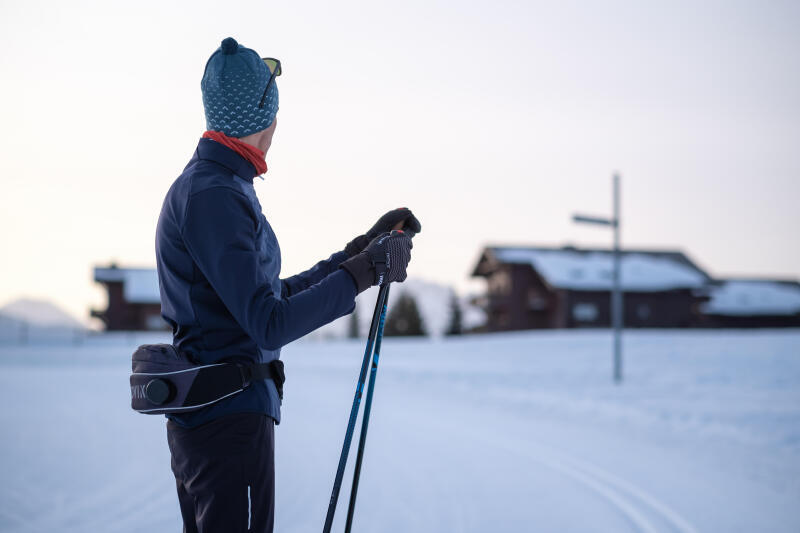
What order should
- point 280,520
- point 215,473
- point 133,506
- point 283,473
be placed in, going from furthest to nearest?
point 283,473
point 133,506
point 280,520
point 215,473

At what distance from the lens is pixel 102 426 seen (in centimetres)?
1005

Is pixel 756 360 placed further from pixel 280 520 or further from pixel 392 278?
pixel 392 278

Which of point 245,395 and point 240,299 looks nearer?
point 240,299

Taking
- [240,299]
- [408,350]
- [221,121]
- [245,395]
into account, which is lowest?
[408,350]

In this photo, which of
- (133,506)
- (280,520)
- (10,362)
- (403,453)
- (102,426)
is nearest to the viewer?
(280,520)

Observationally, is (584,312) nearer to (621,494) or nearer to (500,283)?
(500,283)

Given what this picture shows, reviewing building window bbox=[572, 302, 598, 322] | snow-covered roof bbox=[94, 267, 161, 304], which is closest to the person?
building window bbox=[572, 302, 598, 322]

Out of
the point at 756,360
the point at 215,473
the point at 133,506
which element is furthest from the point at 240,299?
the point at 756,360

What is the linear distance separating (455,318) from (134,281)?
27495mm

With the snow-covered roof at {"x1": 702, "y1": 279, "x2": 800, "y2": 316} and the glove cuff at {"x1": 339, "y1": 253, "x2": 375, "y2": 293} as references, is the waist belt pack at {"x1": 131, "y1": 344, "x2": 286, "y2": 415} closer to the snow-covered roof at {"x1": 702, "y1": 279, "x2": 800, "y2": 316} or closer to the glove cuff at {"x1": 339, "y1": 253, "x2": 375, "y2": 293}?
the glove cuff at {"x1": 339, "y1": 253, "x2": 375, "y2": 293}

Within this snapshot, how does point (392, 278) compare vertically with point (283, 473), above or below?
above

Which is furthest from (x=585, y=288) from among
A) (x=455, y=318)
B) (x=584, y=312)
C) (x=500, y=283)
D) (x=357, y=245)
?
(x=357, y=245)

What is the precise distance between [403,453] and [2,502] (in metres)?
4.03

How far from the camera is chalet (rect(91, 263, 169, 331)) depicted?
5159cm
